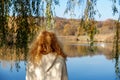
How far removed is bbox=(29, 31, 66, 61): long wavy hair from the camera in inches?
141

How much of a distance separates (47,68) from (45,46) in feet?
0.80

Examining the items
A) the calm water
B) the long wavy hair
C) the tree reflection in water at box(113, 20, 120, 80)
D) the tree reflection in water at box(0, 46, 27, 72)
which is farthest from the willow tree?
the calm water

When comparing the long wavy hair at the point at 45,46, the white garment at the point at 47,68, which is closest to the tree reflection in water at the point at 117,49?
the white garment at the point at 47,68

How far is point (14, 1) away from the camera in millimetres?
4148

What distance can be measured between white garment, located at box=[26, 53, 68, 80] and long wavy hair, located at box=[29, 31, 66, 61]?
1.8 inches

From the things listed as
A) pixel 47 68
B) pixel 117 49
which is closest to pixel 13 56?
pixel 47 68

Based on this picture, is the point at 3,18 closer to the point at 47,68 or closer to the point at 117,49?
the point at 47,68

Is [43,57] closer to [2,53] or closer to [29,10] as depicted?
[29,10]

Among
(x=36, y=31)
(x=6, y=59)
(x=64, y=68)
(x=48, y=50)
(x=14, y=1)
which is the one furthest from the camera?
(x=6, y=59)

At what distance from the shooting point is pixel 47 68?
3.69 metres

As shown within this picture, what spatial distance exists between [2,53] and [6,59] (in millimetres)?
277

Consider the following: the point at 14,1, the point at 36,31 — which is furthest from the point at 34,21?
the point at 14,1

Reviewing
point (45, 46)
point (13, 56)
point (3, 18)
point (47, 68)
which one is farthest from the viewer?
point (13, 56)

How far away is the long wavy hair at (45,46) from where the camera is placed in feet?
11.7
